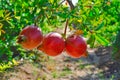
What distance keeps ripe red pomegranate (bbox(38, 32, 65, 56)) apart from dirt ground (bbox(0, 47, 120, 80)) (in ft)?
14.4

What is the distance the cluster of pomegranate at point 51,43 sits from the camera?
0.82 meters

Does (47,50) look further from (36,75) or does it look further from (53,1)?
(36,75)

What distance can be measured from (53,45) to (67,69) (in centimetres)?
617

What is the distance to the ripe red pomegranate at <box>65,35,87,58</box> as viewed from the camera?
32.9 inches

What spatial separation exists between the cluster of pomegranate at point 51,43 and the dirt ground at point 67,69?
439cm

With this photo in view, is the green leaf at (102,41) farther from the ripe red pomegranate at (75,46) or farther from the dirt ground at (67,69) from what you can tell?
the dirt ground at (67,69)

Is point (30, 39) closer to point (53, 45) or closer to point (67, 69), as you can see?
point (53, 45)

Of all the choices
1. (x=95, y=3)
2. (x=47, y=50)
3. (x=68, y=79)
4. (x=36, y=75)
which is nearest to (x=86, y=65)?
(x=68, y=79)

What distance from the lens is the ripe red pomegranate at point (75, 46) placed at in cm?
84

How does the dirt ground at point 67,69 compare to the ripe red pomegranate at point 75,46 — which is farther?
the dirt ground at point 67,69

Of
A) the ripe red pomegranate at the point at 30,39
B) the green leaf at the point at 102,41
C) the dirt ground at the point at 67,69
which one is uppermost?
the ripe red pomegranate at the point at 30,39

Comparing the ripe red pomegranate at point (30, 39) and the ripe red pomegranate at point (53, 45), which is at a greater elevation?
the ripe red pomegranate at point (30, 39)

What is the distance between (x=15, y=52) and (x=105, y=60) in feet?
8.38

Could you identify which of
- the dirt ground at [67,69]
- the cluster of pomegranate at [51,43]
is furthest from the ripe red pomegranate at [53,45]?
the dirt ground at [67,69]
